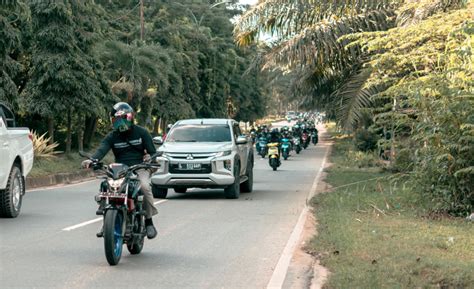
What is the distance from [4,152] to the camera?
13.2 metres

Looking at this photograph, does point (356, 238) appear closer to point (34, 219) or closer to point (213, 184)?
point (34, 219)

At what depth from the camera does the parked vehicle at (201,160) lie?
1794cm

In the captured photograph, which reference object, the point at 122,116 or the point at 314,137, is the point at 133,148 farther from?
the point at 314,137

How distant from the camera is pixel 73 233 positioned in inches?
476

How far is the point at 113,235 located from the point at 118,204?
0.41m

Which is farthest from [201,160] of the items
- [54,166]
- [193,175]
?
[54,166]

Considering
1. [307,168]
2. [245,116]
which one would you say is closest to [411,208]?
[307,168]

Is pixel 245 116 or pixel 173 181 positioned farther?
pixel 245 116

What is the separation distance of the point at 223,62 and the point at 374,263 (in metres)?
54.4

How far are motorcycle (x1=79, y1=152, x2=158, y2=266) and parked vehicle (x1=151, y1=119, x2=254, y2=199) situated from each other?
25.3 feet

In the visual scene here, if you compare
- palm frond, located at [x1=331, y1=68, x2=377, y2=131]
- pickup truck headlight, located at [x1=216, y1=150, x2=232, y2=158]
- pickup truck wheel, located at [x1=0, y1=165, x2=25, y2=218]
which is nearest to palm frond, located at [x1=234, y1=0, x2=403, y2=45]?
palm frond, located at [x1=331, y1=68, x2=377, y2=131]

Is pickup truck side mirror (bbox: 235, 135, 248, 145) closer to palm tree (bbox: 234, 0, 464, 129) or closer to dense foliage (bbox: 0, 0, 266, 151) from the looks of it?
palm tree (bbox: 234, 0, 464, 129)

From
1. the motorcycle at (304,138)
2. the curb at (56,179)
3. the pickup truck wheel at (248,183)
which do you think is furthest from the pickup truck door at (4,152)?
the motorcycle at (304,138)

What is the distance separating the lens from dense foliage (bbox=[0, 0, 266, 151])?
29219 mm
